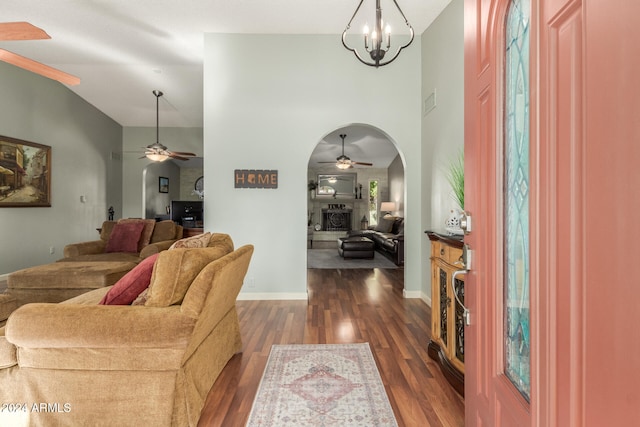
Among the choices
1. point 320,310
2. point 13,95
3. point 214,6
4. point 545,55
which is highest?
point 214,6

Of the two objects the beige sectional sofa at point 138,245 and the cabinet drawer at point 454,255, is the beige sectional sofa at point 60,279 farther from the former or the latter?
the cabinet drawer at point 454,255

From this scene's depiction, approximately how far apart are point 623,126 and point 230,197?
13.3 feet

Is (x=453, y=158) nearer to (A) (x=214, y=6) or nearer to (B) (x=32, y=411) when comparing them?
(A) (x=214, y=6)

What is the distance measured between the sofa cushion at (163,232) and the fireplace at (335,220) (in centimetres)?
616

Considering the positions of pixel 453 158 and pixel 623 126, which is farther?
pixel 453 158

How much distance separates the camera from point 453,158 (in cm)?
338

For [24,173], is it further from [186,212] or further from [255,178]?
[255,178]

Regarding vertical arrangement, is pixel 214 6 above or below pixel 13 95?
above

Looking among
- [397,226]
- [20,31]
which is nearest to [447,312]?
[20,31]

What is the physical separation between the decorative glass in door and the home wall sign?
340cm

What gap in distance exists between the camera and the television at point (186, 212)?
242 inches

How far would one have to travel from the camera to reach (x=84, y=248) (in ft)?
14.9

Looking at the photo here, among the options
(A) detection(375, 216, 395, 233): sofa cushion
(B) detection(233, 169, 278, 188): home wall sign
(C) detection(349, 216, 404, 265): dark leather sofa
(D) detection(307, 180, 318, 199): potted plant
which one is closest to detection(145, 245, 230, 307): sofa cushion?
(B) detection(233, 169, 278, 188): home wall sign

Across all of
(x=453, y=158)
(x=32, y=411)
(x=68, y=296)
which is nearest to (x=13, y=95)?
(x=68, y=296)
